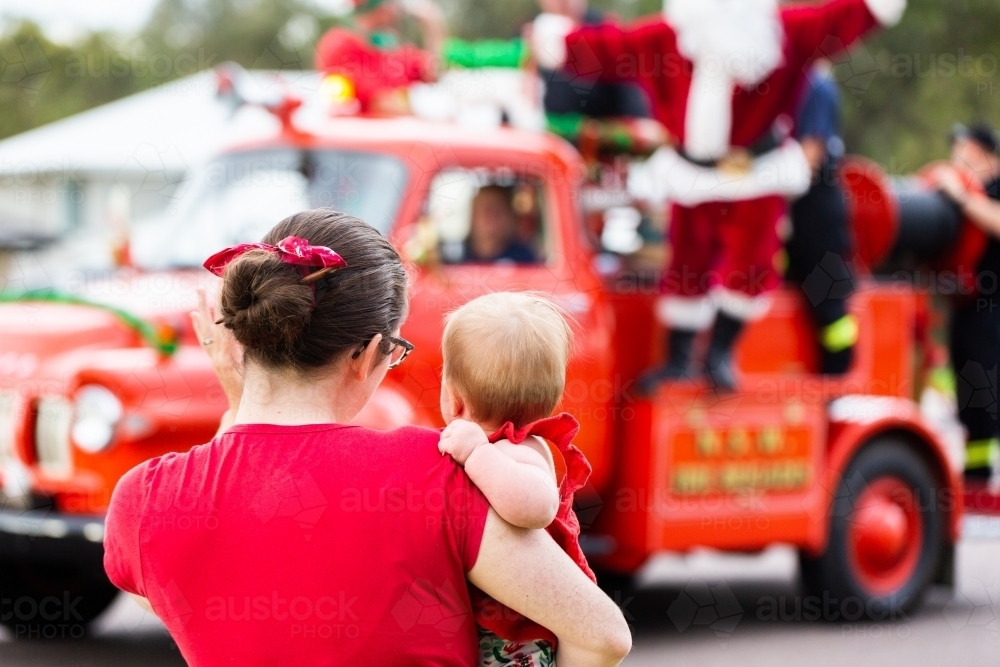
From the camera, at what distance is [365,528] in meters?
1.82

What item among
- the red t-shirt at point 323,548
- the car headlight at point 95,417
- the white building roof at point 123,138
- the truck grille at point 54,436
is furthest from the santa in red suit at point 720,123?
the white building roof at point 123,138

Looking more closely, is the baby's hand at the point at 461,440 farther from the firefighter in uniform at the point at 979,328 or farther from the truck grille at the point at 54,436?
the firefighter in uniform at the point at 979,328

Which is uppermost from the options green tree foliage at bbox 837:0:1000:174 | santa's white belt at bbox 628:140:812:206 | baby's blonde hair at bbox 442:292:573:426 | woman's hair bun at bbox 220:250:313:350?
green tree foliage at bbox 837:0:1000:174

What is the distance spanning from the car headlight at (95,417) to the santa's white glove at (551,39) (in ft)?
8.71

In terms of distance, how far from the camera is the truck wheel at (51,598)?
5.97 m

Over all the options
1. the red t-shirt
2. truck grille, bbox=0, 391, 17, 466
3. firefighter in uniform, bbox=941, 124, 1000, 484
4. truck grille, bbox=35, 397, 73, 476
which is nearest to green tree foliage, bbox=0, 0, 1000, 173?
firefighter in uniform, bbox=941, 124, 1000, 484

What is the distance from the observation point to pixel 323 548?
1816mm

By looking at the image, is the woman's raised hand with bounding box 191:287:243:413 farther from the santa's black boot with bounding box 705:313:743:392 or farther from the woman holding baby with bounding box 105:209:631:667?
the santa's black boot with bounding box 705:313:743:392

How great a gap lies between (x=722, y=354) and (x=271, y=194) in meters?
2.09

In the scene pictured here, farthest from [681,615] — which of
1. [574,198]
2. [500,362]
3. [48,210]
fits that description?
[48,210]

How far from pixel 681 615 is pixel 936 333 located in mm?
2054

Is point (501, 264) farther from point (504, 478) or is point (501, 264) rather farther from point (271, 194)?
point (504, 478)

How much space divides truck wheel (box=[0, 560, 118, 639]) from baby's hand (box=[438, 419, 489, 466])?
435 cm

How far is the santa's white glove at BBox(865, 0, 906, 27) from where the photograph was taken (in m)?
6.00
